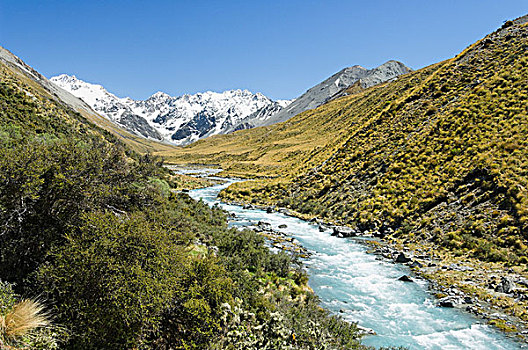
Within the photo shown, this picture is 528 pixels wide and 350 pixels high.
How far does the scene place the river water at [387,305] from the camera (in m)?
10.5

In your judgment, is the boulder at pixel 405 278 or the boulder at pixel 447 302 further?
the boulder at pixel 405 278

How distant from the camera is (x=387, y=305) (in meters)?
13.2

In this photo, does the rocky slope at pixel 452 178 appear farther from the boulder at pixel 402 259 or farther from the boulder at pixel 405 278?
the boulder at pixel 402 259

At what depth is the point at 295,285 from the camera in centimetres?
1427

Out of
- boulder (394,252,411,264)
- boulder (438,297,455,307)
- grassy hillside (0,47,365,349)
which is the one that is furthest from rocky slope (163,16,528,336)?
grassy hillside (0,47,365,349)

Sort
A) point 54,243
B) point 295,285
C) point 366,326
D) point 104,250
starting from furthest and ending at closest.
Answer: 1. point 295,285
2. point 366,326
3. point 54,243
4. point 104,250

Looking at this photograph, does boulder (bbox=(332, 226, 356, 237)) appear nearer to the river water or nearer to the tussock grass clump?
the river water

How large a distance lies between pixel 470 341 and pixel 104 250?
13770 mm

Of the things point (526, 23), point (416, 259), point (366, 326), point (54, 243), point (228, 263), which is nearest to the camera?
point (54, 243)

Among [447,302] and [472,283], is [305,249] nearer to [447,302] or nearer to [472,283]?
[447,302]

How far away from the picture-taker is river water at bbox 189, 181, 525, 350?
1048 cm

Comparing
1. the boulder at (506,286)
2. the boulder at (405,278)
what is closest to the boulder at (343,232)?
the boulder at (405,278)

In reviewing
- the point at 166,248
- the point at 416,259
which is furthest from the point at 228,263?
the point at 416,259

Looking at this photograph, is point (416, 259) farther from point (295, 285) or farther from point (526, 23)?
point (526, 23)
